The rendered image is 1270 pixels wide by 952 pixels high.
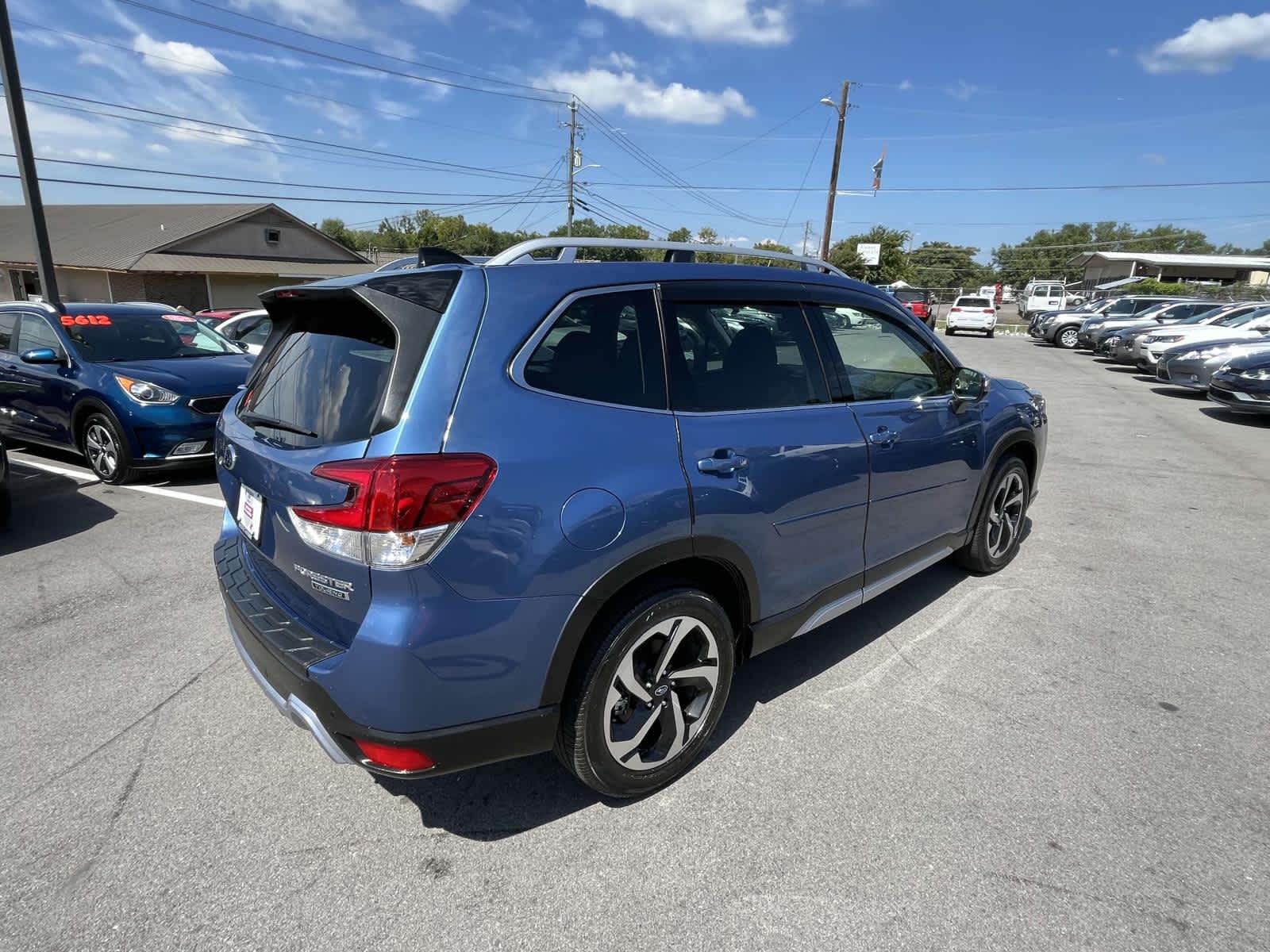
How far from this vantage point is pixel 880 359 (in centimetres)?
371

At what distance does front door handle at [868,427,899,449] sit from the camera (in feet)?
10.4

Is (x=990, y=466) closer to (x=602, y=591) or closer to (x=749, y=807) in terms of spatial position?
(x=749, y=807)

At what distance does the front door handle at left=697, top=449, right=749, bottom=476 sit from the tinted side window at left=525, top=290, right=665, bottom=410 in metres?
0.25

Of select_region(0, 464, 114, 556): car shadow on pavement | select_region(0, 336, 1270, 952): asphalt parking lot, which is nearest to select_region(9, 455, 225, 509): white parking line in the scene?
select_region(0, 464, 114, 556): car shadow on pavement

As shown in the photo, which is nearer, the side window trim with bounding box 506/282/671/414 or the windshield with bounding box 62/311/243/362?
the side window trim with bounding box 506/282/671/414

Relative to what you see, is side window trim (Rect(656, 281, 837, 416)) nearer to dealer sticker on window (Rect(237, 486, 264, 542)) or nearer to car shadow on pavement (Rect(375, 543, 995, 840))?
car shadow on pavement (Rect(375, 543, 995, 840))

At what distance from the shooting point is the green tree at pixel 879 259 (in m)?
63.5

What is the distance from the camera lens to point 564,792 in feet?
8.69

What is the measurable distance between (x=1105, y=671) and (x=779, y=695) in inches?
63.2

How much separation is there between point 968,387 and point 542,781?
2947 mm

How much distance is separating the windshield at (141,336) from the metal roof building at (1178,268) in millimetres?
66723

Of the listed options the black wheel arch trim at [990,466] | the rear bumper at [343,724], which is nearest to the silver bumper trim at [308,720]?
the rear bumper at [343,724]

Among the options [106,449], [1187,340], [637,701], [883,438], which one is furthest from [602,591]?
[1187,340]

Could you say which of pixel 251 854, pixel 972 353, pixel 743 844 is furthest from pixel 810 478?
pixel 972 353
